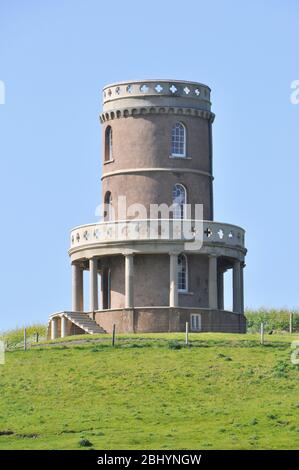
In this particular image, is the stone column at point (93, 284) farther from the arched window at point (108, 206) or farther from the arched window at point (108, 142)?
the arched window at point (108, 142)

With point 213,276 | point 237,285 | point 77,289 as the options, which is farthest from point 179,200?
point 77,289

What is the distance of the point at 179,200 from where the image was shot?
3863 inches

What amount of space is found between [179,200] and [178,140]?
3.09m

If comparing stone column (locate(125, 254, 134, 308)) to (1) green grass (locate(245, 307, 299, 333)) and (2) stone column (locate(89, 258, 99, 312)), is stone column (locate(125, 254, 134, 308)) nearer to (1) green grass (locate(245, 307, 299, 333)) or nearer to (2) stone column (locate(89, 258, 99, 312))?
(2) stone column (locate(89, 258, 99, 312))

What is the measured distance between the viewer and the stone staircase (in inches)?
3738

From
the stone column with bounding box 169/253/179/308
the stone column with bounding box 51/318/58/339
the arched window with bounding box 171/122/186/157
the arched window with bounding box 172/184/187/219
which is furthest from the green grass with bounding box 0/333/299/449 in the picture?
the arched window with bounding box 171/122/186/157

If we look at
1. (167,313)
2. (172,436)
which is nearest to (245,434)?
(172,436)

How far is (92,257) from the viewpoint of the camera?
96750 mm

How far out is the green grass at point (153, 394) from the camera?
2596 inches

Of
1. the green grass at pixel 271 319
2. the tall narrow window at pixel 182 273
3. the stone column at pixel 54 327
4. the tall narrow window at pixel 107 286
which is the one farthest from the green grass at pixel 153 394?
the green grass at pixel 271 319

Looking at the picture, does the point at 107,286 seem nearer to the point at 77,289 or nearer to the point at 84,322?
the point at 77,289

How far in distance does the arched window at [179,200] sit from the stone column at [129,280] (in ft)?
12.6

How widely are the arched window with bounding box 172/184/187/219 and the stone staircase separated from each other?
22.3 ft
